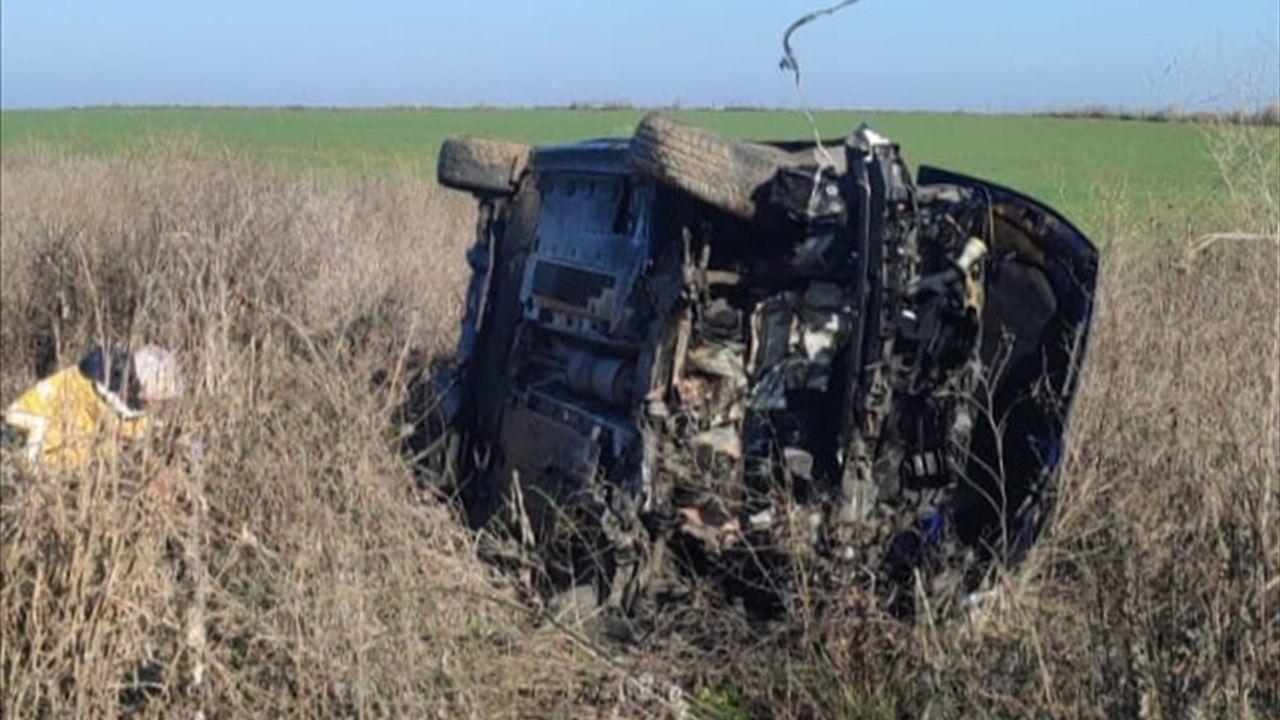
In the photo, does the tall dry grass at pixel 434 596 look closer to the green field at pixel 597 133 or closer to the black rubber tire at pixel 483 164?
the black rubber tire at pixel 483 164

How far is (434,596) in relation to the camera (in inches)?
201

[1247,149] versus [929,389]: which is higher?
[1247,149]

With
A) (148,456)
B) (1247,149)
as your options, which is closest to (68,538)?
(148,456)

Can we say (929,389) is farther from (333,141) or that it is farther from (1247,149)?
(333,141)

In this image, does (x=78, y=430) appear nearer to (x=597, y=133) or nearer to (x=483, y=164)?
(x=483, y=164)

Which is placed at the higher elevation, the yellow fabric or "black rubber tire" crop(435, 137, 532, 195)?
"black rubber tire" crop(435, 137, 532, 195)

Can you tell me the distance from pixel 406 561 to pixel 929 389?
2088 millimetres

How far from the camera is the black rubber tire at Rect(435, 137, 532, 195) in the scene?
27.4 feet

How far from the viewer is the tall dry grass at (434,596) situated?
14.9ft

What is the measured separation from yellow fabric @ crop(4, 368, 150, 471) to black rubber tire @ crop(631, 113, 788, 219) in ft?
7.04

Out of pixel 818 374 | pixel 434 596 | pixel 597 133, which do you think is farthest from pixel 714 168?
pixel 597 133

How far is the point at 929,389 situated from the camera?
6.24 metres

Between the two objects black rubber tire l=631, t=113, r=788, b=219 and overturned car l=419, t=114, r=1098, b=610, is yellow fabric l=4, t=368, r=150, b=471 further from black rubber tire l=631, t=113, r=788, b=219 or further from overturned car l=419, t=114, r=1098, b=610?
black rubber tire l=631, t=113, r=788, b=219

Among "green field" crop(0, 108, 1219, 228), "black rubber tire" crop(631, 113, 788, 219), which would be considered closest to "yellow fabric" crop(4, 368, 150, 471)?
"black rubber tire" crop(631, 113, 788, 219)
